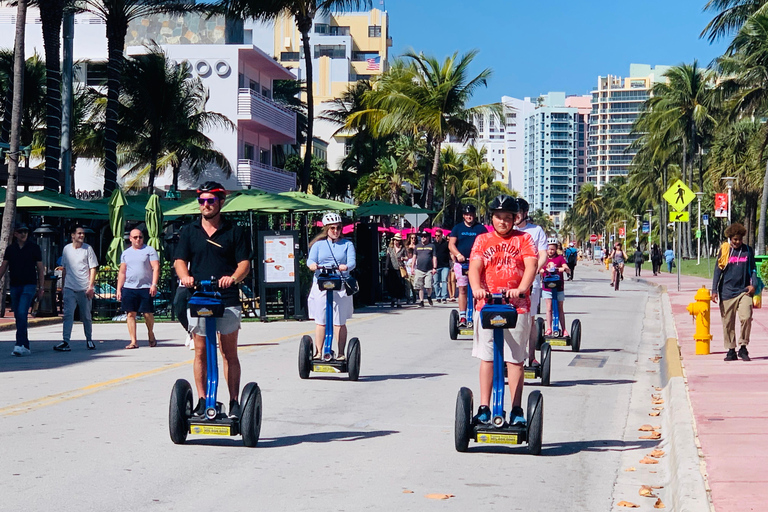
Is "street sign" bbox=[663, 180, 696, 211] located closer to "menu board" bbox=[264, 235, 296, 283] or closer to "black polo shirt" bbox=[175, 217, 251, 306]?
"menu board" bbox=[264, 235, 296, 283]

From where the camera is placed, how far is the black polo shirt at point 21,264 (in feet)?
50.8

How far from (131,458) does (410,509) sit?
7.76ft

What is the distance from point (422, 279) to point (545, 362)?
57.2 feet

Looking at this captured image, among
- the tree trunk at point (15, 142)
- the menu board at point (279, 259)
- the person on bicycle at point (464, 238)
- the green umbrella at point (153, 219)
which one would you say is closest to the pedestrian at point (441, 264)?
the menu board at point (279, 259)

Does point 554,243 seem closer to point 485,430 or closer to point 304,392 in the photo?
point 304,392

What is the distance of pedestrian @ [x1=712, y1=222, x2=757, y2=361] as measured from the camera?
46.4ft

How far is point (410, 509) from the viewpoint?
20.9 feet

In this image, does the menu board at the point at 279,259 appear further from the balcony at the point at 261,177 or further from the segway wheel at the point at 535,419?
the balcony at the point at 261,177

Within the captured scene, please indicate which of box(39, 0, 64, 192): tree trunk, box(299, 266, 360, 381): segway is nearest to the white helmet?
box(299, 266, 360, 381): segway

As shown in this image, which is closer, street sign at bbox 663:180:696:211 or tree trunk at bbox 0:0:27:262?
tree trunk at bbox 0:0:27:262

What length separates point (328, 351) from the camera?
41.0ft

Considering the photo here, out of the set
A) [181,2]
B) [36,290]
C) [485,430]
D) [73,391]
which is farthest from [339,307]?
[181,2]

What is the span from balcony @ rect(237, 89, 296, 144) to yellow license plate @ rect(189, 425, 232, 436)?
144 feet

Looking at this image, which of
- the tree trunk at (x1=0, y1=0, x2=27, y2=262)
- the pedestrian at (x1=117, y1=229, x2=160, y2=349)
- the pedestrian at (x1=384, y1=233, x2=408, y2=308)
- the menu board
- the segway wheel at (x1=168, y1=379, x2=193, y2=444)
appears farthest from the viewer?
the pedestrian at (x1=384, y1=233, x2=408, y2=308)
